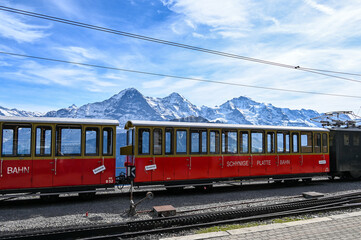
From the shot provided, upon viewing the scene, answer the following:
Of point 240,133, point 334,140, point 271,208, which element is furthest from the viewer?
point 334,140

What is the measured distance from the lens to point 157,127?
11773 mm

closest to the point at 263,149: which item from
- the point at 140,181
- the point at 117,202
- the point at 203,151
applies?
the point at 203,151

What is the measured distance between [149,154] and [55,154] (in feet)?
11.1

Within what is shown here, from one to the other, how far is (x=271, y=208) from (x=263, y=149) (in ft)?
16.5

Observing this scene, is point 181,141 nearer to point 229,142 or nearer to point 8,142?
point 229,142

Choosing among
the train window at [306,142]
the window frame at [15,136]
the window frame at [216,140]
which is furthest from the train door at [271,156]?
the window frame at [15,136]

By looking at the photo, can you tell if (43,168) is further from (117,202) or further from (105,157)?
(117,202)

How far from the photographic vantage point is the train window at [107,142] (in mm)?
11026

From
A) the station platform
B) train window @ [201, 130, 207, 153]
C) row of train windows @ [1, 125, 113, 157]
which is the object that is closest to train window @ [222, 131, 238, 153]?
train window @ [201, 130, 207, 153]

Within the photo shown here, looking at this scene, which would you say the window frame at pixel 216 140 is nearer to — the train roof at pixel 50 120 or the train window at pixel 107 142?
the train roof at pixel 50 120

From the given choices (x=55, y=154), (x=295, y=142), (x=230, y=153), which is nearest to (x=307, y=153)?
(x=295, y=142)

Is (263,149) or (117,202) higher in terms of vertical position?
(263,149)

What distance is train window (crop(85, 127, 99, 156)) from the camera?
10750 millimetres

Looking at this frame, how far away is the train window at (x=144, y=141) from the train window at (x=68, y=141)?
7.37 feet
